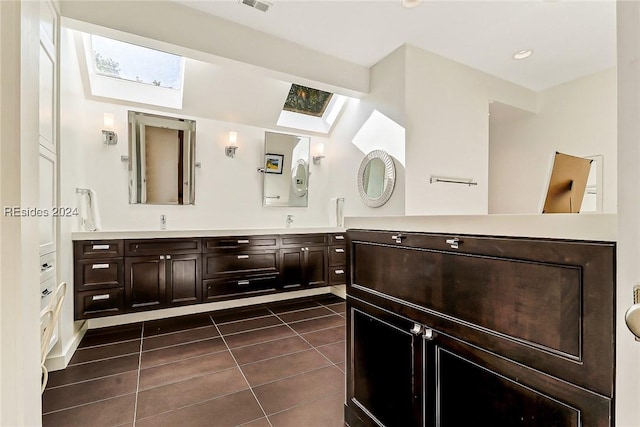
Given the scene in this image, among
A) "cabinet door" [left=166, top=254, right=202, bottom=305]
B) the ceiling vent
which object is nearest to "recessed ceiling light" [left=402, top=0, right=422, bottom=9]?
the ceiling vent

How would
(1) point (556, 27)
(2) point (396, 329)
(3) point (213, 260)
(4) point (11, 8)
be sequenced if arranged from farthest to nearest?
(3) point (213, 260)
(1) point (556, 27)
(2) point (396, 329)
(4) point (11, 8)

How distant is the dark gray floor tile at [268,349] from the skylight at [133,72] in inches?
109

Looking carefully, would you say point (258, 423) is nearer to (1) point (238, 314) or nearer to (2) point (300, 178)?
(1) point (238, 314)

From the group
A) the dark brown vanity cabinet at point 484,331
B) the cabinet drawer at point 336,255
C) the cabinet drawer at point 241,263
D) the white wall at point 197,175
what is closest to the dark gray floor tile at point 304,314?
the cabinet drawer at point 241,263

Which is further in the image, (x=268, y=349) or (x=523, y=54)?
(x=523, y=54)

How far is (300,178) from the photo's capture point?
4172 mm

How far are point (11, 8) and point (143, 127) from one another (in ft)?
10.1

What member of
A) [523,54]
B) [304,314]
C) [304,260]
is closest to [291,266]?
[304,260]

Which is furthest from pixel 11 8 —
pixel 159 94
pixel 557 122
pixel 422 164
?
pixel 557 122

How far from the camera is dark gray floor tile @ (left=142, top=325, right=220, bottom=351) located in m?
2.54

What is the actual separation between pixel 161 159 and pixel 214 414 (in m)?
2.71

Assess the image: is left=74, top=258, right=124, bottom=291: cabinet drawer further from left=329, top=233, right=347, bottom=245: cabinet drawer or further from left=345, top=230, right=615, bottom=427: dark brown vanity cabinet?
left=345, top=230, right=615, bottom=427: dark brown vanity cabinet

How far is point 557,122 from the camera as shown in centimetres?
367

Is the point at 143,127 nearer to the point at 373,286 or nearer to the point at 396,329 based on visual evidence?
the point at 373,286
